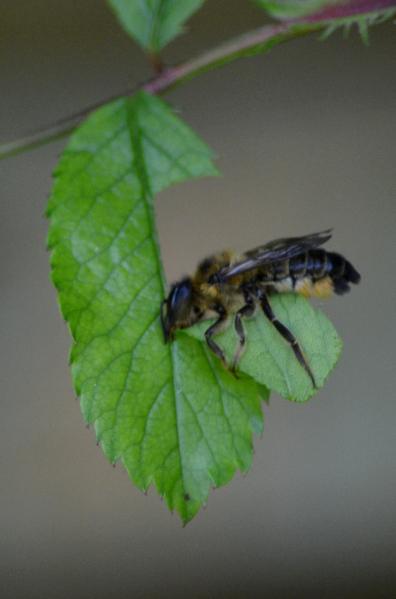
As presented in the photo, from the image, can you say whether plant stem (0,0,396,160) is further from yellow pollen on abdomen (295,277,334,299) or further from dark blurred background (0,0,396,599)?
dark blurred background (0,0,396,599)

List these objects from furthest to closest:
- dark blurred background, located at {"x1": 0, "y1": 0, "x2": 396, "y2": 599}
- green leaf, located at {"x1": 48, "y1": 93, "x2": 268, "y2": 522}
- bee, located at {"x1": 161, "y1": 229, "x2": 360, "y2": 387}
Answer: dark blurred background, located at {"x1": 0, "y1": 0, "x2": 396, "y2": 599}
bee, located at {"x1": 161, "y1": 229, "x2": 360, "y2": 387}
green leaf, located at {"x1": 48, "y1": 93, "x2": 268, "y2": 522}

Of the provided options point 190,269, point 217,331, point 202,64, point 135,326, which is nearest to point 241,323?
point 217,331

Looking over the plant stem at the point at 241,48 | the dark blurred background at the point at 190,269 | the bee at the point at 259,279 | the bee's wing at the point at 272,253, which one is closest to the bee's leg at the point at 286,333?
the bee at the point at 259,279

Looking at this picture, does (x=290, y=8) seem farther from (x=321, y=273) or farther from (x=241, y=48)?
(x=321, y=273)

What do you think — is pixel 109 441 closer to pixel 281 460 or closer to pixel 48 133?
pixel 48 133

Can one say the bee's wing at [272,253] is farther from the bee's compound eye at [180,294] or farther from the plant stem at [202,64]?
the plant stem at [202,64]

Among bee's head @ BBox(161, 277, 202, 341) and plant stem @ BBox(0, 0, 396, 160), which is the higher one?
plant stem @ BBox(0, 0, 396, 160)

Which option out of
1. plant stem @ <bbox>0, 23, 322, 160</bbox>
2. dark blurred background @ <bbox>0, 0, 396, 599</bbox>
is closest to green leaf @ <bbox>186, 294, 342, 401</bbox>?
plant stem @ <bbox>0, 23, 322, 160</bbox>
